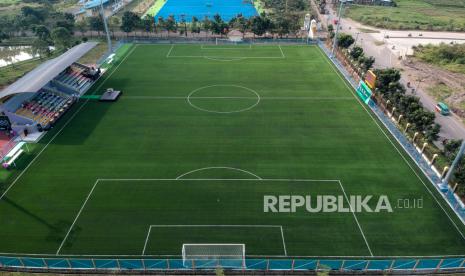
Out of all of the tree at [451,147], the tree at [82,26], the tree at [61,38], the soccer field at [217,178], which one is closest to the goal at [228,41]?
the soccer field at [217,178]

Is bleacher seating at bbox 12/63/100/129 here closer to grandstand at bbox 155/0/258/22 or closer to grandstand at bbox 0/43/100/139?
grandstand at bbox 0/43/100/139

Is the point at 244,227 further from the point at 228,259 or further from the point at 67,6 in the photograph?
the point at 67,6

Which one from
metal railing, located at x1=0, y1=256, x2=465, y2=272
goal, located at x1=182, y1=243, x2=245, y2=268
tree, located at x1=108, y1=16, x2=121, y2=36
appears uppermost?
tree, located at x1=108, y1=16, x2=121, y2=36

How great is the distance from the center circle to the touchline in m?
15.5

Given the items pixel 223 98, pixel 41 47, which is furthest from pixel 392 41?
pixel 41 47

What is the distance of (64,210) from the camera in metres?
25.6

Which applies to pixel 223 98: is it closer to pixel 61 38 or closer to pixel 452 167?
pixel 452 167

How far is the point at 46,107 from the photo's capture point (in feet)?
125

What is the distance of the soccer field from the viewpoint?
23453 mm

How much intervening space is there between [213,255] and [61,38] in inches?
2118

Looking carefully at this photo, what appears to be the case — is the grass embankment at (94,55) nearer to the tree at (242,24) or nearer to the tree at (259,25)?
the tree at (242,24)

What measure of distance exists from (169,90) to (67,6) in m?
72.4

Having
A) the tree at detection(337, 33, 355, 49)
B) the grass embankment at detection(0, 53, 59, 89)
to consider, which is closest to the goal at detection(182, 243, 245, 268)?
the grass embankment at detection(0, 53, 59, 89)

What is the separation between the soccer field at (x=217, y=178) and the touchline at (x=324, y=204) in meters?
0.40
